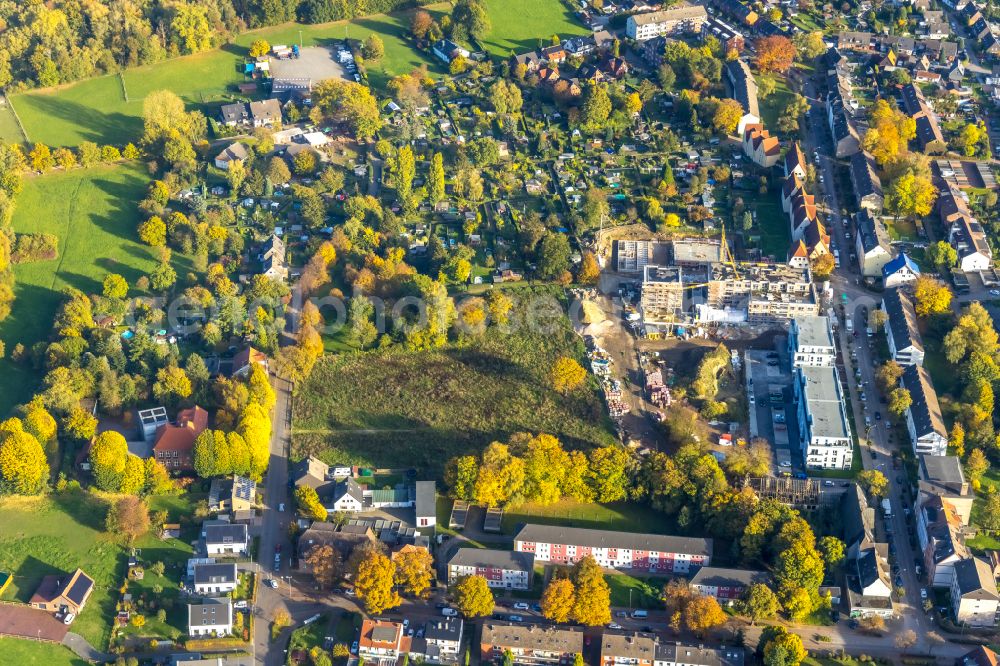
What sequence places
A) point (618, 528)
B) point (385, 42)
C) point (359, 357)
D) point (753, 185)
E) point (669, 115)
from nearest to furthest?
1. point (618, 528)
2. point (359, 357)
3. point (753, 185)
4. point (669, 115)
5. point (385, 42)

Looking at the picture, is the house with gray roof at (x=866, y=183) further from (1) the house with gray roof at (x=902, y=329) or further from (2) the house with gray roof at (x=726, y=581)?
(2) the house with gray roof at (x=726, y=581)

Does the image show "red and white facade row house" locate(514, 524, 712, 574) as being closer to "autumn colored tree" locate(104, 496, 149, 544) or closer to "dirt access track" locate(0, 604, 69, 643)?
"autumn colored tree" locate(104, 496, 149, 544)

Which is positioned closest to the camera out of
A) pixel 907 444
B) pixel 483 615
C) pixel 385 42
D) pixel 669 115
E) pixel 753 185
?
pixel 483 615

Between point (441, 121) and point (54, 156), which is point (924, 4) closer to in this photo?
point (441, 121)

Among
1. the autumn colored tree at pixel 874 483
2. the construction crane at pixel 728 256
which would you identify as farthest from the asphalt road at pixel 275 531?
the autumn colored tree at pixel 874 483

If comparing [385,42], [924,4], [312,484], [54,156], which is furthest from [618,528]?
[924,4]

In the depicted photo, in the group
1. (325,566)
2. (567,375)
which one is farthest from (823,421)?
(325,566)
